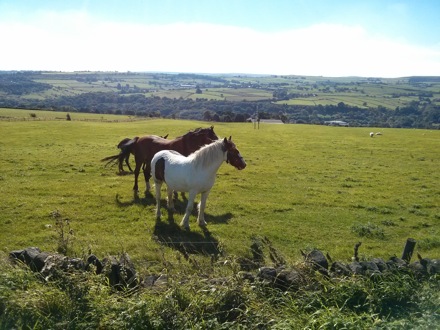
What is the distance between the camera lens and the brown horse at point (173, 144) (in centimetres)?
1384

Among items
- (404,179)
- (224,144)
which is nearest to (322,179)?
(404,179)

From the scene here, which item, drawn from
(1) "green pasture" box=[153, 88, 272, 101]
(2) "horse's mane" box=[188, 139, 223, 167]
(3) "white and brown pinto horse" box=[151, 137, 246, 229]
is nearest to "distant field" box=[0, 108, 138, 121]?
(3) "white and brown pinto horse" box=[151, 137, 246, 229]

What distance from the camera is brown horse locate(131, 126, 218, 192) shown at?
13844 millimetres


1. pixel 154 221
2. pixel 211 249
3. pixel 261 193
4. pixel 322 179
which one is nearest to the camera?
pixel 211 249

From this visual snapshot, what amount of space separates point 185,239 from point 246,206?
14.2ft

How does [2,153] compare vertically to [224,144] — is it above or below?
below

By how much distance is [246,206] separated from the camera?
13992 millimetres

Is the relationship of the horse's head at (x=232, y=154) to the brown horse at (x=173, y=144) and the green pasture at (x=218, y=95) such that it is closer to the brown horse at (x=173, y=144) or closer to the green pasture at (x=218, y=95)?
the brown horse at (x=173, y=144)

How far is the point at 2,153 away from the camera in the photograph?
80.0ft

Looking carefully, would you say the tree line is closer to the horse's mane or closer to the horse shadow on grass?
the horse shadow on grass

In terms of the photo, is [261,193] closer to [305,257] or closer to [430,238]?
[430,238]

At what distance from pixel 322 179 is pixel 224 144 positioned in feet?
36.3

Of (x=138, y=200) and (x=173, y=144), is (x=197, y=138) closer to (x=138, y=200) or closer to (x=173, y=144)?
(x=173, y=144)

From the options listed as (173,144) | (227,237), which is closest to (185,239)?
(227,237)
